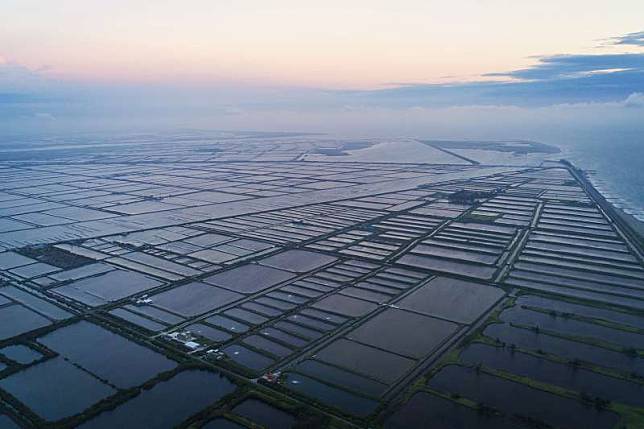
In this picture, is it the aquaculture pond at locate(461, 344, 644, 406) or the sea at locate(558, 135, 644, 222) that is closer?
the aquaculture pond at locate(461, 344, 644, 406)

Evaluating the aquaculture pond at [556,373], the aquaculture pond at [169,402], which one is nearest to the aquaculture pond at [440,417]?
the aquaculture pond at [556,373]

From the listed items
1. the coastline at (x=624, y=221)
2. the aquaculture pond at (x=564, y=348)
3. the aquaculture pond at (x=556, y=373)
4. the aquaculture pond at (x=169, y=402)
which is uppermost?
the coastline at (x=624, y=221)

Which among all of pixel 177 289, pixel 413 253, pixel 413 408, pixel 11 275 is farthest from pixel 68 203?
pixel 413 408

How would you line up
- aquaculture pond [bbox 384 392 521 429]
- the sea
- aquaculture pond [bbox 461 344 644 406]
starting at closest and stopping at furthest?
aquaculture pond [bbox 384 392 521 429] < aquaculture pond [bbox 461 344 644 406] < the sea

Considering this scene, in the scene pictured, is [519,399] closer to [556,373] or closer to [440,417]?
[556,373]

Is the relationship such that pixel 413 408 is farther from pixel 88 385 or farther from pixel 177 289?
pixel 177 289

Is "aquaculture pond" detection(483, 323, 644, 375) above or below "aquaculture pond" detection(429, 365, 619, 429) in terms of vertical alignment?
above

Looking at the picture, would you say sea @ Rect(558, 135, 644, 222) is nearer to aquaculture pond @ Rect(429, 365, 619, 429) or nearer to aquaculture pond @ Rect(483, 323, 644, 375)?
aquaculture pond @ Rect(483, 323, 644, 375)

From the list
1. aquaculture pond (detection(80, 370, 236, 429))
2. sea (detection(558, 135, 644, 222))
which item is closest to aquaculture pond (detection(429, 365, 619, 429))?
aquaculture pond (detection(80, 370, 236, 429))

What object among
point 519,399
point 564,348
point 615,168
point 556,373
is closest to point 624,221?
point 564,348

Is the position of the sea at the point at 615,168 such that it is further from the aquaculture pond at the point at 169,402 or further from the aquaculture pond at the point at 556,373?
the aquaculture pond at the point at 169,402

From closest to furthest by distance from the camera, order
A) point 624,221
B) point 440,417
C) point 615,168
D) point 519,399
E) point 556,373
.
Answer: point 440,417 < point 519,399 < point 556,373 < point 624,221 < point 615,168
